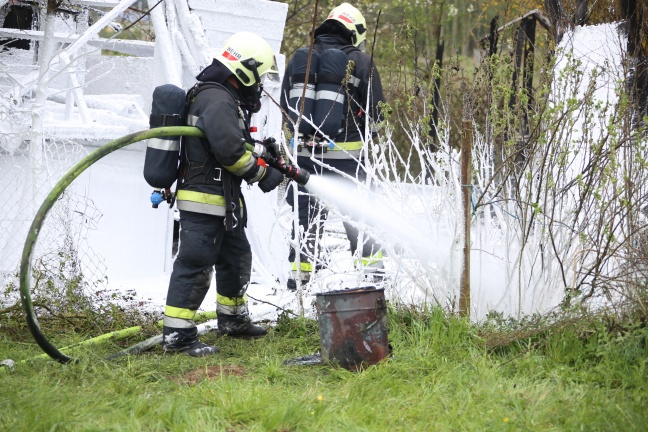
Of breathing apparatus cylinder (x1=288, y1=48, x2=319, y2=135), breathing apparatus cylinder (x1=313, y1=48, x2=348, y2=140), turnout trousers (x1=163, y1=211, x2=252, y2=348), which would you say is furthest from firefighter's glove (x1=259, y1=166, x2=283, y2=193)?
breathing apparatus cylinder (x1=288, y1=48, x2=319, y2=135)

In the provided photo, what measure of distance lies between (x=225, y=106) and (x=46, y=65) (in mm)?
1984

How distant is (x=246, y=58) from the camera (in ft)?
16.2

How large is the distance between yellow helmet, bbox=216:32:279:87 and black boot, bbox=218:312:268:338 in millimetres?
1536

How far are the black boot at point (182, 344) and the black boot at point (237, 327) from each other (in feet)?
1.31

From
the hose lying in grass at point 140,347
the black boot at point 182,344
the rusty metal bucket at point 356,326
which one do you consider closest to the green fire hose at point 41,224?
the hose lying in grass at point 140,347

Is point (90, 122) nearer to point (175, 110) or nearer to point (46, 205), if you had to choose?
point (175, 110)

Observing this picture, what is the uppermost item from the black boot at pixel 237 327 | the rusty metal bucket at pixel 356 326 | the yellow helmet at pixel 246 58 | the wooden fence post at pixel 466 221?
the yellow helmet at pixel 246 58

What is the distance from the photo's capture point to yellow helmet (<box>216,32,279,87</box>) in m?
4.95

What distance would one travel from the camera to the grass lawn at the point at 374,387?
11.8ft

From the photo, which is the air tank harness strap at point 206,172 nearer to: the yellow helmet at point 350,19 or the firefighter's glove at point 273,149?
the firefighter's glove at point 273,149

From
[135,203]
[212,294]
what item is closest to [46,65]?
[135,203]

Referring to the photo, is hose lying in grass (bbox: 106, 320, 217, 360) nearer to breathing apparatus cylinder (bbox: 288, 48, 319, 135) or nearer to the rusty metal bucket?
the rusty metal bucket

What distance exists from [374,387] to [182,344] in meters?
1.42

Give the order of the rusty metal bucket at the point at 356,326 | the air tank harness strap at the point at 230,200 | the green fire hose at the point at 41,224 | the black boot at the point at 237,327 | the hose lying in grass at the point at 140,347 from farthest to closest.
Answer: the black boot at the point at 237,327 → the air tank harness strap at the point at 230,200 → the hose lying in grass at the point at 140,347 → the rusty metal bucket at the point at 356,326 → the green fire hose at the point at 41,224
